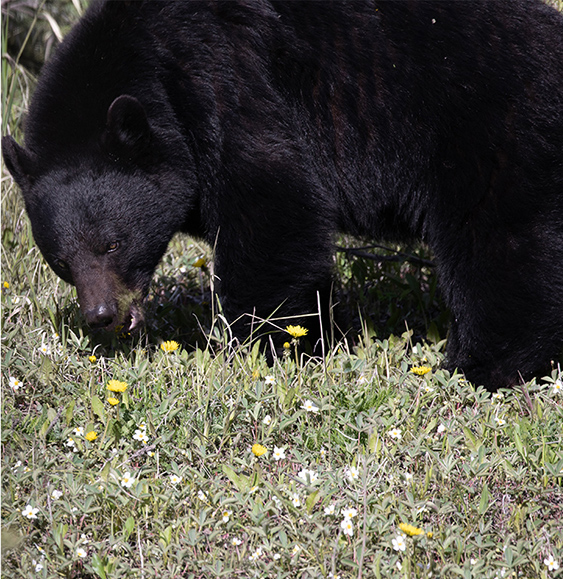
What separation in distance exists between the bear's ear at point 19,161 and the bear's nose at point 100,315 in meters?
0.78

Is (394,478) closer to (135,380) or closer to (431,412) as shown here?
(431,412)

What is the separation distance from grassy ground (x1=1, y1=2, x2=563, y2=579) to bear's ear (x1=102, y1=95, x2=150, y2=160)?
102cm

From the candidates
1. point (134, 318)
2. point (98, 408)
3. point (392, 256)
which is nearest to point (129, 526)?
point (98, 408)

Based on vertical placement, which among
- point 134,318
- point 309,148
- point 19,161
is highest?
point 309,148

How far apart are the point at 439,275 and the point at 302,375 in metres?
0.85

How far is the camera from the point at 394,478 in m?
2.87

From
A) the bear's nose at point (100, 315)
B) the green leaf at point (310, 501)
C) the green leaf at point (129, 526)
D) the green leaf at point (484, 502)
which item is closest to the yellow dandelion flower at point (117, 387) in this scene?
the bear's nose at point (100, 315)

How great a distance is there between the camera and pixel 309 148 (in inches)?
146

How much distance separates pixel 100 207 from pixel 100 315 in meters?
0.53

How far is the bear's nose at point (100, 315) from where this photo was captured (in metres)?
3.61

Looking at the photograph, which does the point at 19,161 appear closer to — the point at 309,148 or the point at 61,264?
the point at 61,264

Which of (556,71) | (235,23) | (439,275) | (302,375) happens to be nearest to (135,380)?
(302,375)

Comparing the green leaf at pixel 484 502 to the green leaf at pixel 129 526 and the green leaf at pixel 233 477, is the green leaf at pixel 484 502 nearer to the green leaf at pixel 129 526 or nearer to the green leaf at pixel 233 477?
the green leaf at pixel 233 477

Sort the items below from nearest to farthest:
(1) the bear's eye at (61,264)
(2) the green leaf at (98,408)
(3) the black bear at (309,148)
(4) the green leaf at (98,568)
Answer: (4) the green leaf at (98,568) < (2) the green leaf at (98,408) < (3) the black bear at (309,148) < (1) the bear's eye at (61,264)
